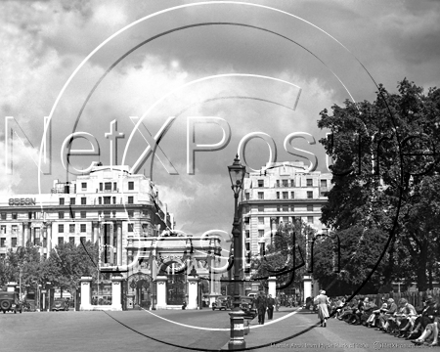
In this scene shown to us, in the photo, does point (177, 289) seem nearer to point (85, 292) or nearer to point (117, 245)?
point (85, 292)

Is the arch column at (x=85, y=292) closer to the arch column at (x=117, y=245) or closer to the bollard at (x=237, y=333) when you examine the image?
the arch column at (x=117, y=245)

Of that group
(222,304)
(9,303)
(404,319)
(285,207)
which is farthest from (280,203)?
(404,319)

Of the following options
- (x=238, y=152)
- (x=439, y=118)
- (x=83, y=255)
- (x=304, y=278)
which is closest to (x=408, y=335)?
(x=238, y=152)

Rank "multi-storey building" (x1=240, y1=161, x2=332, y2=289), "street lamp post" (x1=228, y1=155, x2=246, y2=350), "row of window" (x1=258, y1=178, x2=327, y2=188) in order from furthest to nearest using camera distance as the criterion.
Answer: "row of window" (x1=258, y1=178, x2=327, y2=188)
"multi-storey building" (x1=240, y1=161, x2=332, y2=289)
"street lamp post" (x1=228, y1=155, x2=246, y2=350)

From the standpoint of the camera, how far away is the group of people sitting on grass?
72.4 ft

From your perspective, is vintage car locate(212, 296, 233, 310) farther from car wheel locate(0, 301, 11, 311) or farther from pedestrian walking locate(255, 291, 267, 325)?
pedestrian walking locate(255, 291, 267, 325)

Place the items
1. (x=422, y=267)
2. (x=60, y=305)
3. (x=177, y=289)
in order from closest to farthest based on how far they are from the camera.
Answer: (x=422, y=267)
(x=60, y=305)
(x=177, y=289)

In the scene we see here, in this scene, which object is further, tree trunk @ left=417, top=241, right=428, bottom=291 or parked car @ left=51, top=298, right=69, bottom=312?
parked car @ left=51, top=298, right=69, bottom=312

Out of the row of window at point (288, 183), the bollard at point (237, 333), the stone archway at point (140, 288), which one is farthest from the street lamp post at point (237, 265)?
the row of window at point (288, 183)

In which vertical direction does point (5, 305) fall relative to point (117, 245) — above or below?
below

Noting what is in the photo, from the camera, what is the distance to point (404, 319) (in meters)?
26.3

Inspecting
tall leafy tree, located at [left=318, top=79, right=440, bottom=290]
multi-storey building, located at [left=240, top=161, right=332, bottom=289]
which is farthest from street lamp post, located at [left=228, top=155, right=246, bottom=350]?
multi-storey building, located at [left=240, top=161, right=332, bottom=289]

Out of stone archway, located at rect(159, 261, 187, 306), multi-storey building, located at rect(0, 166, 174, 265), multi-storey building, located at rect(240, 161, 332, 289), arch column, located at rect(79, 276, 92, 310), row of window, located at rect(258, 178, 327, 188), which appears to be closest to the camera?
arch column, located at rect(79, 276, 92, 310)

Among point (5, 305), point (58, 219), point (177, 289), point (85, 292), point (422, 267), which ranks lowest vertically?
point (5, 305)
